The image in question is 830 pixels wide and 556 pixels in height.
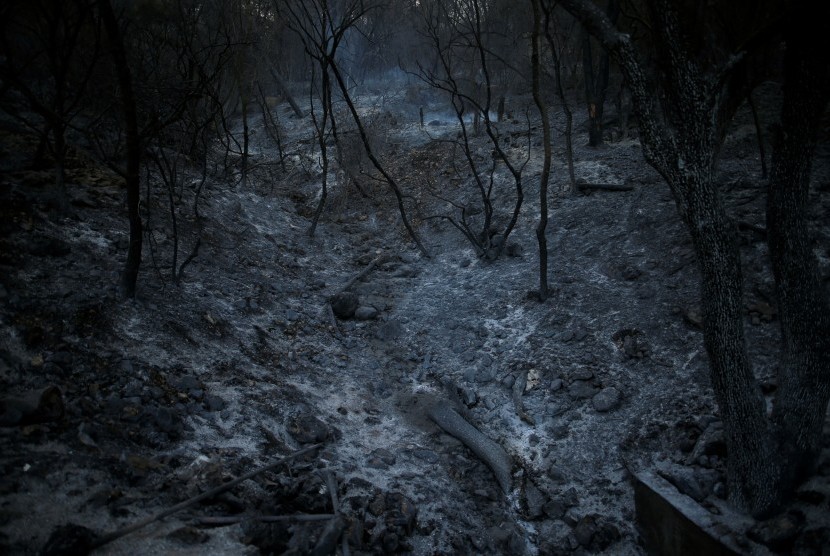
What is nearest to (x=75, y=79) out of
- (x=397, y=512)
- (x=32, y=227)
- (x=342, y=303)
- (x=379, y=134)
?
(x=32, y=227)

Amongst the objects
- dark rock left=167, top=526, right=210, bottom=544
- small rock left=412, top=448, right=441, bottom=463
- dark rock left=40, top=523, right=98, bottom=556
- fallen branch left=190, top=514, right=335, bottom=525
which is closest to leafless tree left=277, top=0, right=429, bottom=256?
small rock left=412, top=448, right=441, bottom=463

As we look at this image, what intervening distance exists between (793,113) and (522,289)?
4.10 m

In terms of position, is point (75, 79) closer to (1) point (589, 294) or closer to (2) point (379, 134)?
(2) point (379, 134)

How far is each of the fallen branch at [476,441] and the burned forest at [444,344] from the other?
1.0 inches

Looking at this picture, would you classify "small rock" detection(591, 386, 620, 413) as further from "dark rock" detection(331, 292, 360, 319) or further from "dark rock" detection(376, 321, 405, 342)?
"dark rock" detection(331, 292, 360, 319)

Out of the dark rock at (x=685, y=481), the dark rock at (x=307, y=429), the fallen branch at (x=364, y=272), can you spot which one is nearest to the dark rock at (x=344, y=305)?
the fallen branch at (x=364, y=272)

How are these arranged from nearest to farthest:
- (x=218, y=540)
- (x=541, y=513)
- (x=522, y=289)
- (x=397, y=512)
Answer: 1. (x=218, y=540)
2. (x=397, y=512)
3. (x=541, y=513)
4. (x=522, y=289)

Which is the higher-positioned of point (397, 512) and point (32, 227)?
point (32, 227)

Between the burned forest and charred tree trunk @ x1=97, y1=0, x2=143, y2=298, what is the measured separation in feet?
0.09

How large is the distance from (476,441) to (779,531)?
91.3 inches

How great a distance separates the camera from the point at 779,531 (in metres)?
2.76

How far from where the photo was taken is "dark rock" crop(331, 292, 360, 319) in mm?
6637

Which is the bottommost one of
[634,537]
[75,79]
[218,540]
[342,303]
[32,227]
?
[634,537]

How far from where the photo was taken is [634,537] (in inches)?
138
